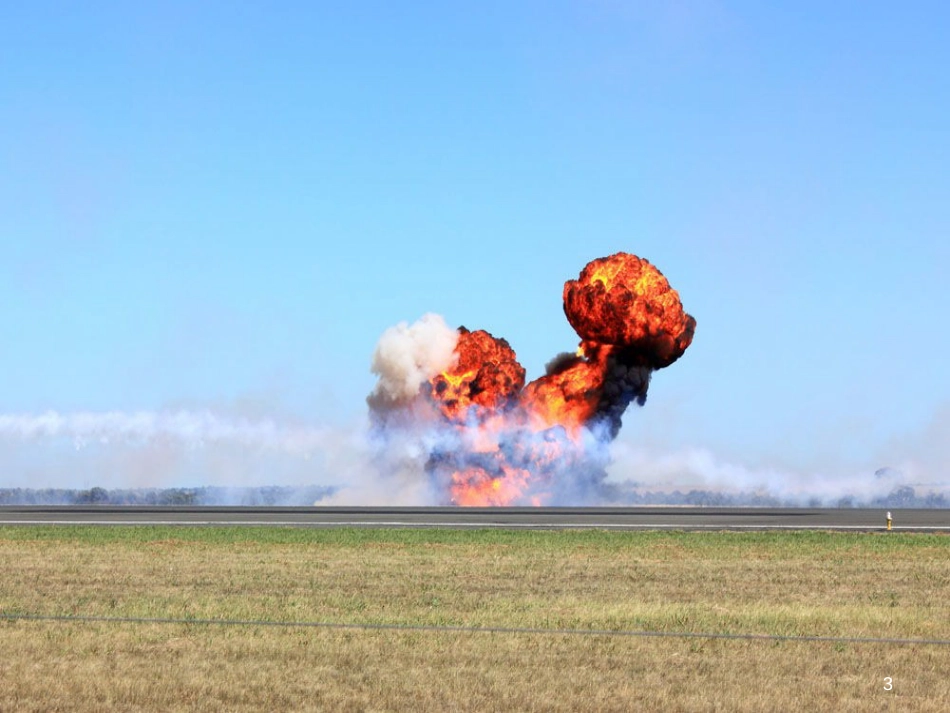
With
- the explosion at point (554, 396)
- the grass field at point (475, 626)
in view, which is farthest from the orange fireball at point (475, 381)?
the grass field at point (475, 626)

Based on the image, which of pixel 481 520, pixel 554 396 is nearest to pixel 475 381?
pixel 554 396

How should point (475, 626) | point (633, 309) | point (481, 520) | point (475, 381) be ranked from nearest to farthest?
A: point (475, 626) < point (481, 520) < point (633, 309) < point (475, 381)

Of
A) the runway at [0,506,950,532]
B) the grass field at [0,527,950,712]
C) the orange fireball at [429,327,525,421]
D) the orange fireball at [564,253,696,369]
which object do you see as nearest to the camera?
the grass field at [0,527,950,712]

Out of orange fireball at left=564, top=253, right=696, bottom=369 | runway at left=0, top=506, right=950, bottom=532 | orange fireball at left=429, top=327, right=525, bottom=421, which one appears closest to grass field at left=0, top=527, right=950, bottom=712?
runway at left=0, top=506, right=950, bottom=532

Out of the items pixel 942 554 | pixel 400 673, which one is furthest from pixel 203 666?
pixel 942 554

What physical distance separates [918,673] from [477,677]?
726cm

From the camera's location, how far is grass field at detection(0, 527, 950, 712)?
56.8ft

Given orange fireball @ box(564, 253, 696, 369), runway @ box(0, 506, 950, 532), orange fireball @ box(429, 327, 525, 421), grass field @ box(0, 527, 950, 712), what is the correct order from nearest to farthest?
grass field @ box(0, 527, 950, 712) → runway @ box(0, 506, 950, 532) → orange fireball @ box(564, 253, 696, 369) → orange fireball @ box(429, 327, 525, 421)

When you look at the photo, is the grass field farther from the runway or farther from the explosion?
the explosion

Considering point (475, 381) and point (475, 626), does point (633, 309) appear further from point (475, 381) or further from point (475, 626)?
point (475, 626)

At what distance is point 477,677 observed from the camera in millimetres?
18453

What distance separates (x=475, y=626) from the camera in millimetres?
23797

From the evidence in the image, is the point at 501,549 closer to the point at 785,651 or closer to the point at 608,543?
the point at 608,543

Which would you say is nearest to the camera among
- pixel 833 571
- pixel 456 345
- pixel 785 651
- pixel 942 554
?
pixel 785 651
